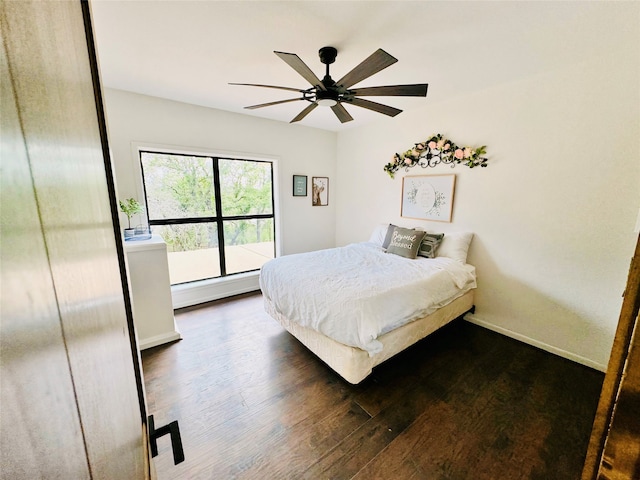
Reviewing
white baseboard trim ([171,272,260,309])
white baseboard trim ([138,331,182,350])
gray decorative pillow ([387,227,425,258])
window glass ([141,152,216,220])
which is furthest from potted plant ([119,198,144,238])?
gray decorative pillow ([387,227,425,258])

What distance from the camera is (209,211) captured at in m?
3.43

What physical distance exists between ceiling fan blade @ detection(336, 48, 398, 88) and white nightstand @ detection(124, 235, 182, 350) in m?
2.09

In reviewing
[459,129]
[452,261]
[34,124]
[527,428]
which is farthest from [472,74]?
[34,124]

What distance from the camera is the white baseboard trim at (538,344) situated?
2.23 m

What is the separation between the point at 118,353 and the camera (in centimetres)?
50

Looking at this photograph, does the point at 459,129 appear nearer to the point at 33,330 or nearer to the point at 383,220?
the point at 383,220

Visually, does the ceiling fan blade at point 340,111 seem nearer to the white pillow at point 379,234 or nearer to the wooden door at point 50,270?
the white pillow at point 379,234

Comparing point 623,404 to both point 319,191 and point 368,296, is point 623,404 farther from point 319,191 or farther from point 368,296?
point 319,191

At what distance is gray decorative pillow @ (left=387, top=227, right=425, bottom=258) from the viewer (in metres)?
2.98

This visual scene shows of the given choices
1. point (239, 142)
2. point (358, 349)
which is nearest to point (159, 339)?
point (358, 349)

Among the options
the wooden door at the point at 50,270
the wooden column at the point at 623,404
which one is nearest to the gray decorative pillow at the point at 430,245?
the wooden column at the point at 623,404

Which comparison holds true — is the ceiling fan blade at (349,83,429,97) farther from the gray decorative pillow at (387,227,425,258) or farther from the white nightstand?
the white nightstand

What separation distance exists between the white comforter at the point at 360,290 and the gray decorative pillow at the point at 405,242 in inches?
4.9

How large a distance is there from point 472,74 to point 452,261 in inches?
70.0
